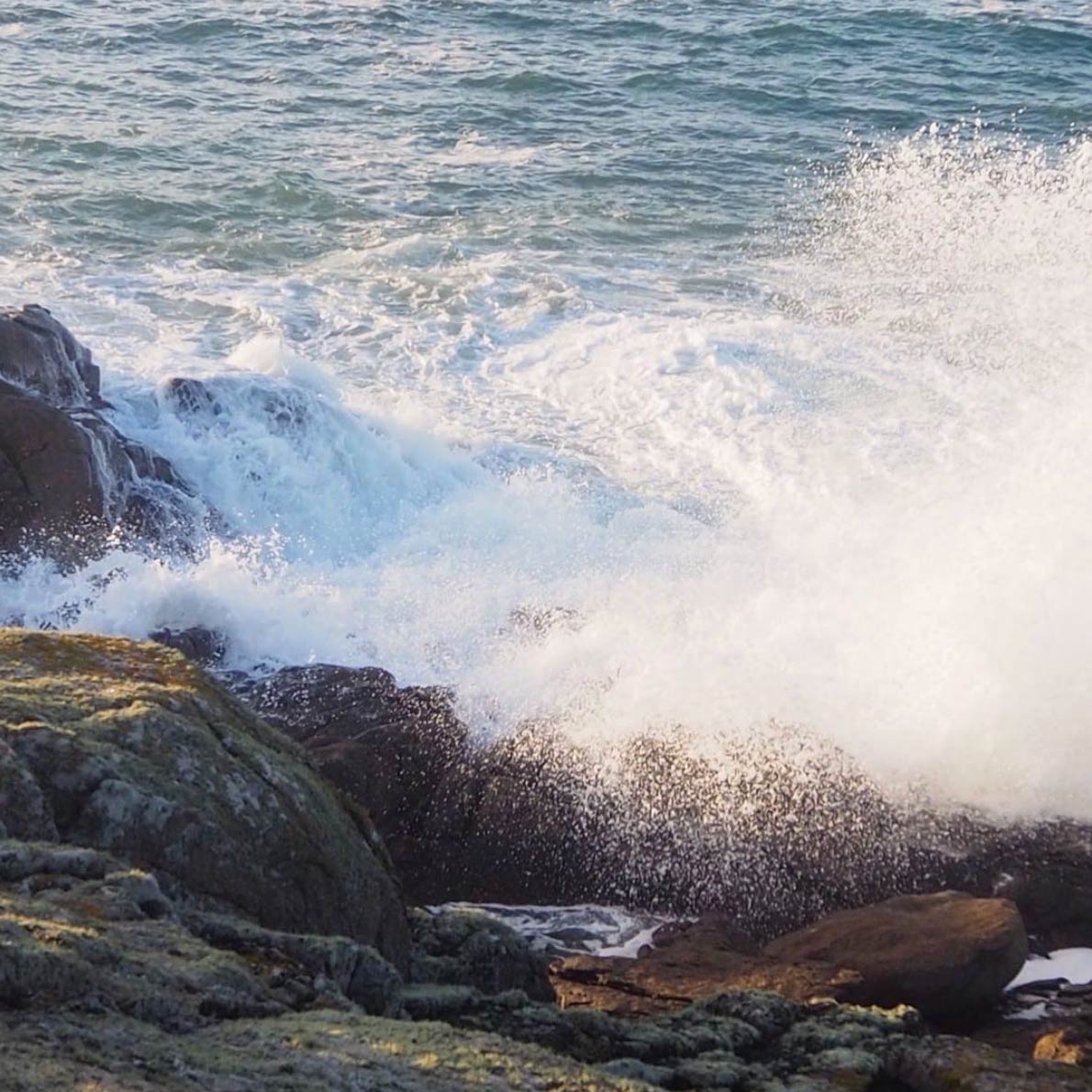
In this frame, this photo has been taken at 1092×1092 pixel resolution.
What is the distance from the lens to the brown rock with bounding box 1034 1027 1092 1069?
7.45 m

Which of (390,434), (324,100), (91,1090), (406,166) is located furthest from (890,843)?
(324,100)

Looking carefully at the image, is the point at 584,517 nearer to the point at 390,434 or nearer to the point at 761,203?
the point at 390,434

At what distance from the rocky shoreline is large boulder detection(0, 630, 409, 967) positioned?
0.01 m

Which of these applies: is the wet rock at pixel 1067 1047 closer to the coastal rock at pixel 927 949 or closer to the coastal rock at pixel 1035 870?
the coastal rock at pixel 927 949

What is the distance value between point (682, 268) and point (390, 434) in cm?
708

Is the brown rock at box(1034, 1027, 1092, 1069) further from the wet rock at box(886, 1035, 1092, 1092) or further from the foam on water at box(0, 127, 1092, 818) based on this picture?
the foam on water at box(0, 127, 1092, 818)

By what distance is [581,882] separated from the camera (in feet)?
33.2

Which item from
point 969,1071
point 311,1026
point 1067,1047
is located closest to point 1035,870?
point 1067,1047

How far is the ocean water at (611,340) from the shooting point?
12.5 metres

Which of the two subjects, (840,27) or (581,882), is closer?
(581,882)

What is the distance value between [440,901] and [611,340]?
477 inches

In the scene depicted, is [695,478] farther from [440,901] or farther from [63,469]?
[440,901]

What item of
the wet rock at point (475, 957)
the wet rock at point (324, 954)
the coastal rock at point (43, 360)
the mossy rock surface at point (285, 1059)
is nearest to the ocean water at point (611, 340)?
the coastal rock at point (43, 360)

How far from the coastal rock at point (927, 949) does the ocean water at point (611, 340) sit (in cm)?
170
